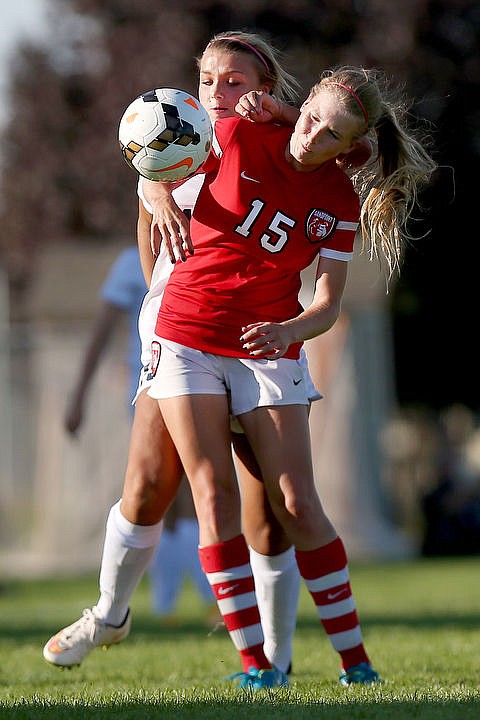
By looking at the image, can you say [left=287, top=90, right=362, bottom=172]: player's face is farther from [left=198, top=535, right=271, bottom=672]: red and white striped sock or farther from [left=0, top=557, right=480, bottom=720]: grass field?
[left=0, top=557, right=480, bottom=720]: grass field

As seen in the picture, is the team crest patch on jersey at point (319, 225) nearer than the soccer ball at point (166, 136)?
No

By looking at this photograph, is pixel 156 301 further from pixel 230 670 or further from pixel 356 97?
pixel 230 670

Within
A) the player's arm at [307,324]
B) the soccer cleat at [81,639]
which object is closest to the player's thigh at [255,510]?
the player's arm at [307,324]

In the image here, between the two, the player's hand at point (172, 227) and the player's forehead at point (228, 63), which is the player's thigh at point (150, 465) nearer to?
the player's hand at point (172, 227)

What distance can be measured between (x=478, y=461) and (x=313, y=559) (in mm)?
23556

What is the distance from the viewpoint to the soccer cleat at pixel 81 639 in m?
4.63

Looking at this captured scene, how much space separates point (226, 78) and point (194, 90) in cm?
1573

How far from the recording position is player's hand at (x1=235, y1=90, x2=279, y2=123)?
4.45 m

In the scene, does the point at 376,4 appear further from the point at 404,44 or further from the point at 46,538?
the point at 46,538

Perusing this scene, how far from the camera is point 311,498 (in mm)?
4348

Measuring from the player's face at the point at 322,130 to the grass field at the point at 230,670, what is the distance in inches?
69.1

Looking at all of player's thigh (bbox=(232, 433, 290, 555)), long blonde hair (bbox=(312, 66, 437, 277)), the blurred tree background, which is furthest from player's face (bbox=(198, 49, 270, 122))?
the blurred tree background

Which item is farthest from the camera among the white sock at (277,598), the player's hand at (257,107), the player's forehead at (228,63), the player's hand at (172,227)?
the white sock at (277,598)

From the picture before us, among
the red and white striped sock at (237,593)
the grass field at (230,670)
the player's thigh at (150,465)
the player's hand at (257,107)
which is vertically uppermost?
the player's hand at (257,107)
